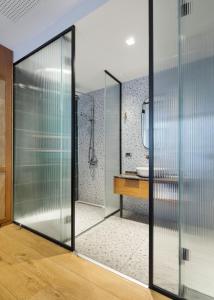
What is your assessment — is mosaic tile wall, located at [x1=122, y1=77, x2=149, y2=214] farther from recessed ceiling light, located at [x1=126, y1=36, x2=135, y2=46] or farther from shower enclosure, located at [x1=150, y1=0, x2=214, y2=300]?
shower enclosure, located at [x1=150, y1=0, x2=214, y2=300]

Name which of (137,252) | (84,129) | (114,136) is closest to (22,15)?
(114,136)

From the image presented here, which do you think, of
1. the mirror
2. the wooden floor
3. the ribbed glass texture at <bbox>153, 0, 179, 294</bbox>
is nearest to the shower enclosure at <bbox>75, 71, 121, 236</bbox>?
the mirror

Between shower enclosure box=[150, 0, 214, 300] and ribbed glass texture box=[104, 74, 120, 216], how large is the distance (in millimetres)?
1752

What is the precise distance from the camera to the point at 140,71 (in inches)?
125

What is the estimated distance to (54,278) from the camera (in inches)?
66.1

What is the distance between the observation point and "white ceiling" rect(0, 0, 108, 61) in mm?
1974

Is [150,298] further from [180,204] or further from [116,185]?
[116,185]

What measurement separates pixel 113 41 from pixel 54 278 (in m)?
2.65

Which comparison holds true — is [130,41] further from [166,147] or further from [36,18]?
[166,147]

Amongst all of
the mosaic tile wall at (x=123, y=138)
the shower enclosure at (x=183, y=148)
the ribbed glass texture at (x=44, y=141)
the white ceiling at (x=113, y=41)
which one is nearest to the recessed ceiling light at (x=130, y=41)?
the white ceiling at (x=113, y=41)

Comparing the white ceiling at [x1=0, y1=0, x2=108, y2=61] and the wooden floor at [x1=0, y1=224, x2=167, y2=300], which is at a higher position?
the white ceiling at [x1=0, y1=0, x2=108, y2=61]

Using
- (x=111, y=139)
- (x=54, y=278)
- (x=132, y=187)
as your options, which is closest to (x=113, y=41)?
(x=111, y=139)

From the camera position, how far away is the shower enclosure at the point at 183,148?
4.25 ft

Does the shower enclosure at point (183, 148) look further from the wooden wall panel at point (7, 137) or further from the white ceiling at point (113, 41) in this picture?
the wooden wall panel at point (7, 137)
